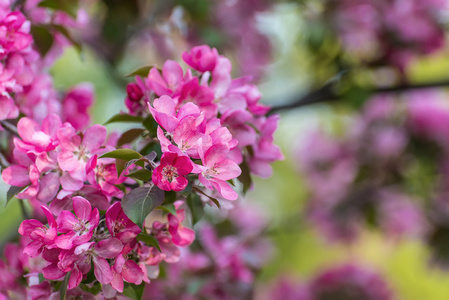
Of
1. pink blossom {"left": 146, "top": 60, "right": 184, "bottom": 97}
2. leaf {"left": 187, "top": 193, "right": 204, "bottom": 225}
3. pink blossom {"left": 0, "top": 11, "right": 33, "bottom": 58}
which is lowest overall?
leaf {"left": 187, "top": 193, "right": 204, "bottom": 225}

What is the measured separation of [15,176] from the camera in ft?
2.68

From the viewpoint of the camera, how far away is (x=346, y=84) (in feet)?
6.50

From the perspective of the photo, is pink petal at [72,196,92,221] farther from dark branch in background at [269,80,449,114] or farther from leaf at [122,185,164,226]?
dark branch in background at [269,80,449,114]

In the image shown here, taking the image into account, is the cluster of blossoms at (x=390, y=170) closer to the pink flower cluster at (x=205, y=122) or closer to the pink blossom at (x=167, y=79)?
the pink flower cluster at (x=205, y=122)

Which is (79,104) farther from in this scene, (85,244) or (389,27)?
(389,27)

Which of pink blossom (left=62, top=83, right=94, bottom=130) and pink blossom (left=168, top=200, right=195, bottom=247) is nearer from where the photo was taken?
pink blossom (left=168, top=200, right=195, bottom=247)

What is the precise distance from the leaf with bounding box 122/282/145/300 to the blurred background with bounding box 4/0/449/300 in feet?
2.82

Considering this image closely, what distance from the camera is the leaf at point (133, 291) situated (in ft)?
2.61

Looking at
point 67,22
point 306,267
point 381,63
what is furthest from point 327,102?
point 306,267

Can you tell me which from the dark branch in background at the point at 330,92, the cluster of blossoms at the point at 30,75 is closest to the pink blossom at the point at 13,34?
the cluster of blossoms at the point at 30,75

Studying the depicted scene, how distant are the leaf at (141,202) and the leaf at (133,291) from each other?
0.14 m

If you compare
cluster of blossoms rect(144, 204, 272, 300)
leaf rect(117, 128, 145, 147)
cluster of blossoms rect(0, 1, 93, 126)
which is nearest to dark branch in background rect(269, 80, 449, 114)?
cluster of blossoms rect(144, 204, 272, 300)

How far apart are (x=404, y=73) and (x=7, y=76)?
158cm

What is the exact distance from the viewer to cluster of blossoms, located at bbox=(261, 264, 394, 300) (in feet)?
7.16
